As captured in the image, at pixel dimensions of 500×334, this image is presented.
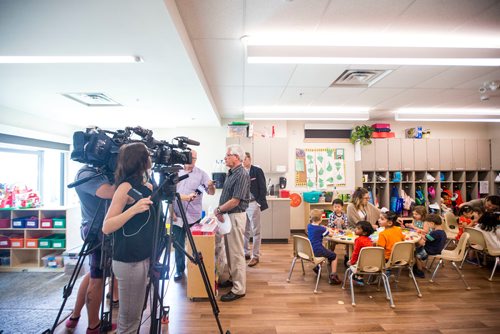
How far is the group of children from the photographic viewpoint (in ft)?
9.76

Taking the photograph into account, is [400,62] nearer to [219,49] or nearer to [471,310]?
[219,49]

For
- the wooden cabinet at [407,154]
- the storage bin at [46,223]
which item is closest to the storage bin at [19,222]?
the storage bin at [46,223]

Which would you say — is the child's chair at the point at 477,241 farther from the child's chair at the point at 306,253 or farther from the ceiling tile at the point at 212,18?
the ceiling tile at the point at 212,18

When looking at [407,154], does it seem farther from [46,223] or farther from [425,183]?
[46,223]

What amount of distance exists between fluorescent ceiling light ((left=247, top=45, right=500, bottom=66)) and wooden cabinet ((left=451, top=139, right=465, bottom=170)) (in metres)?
4.17

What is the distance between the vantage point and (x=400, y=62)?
2.61 metres

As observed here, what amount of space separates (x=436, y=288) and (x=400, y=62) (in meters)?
2.88

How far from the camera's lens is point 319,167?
6160 mm

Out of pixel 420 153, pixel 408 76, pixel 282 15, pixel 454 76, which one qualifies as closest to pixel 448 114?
pixel 420 153

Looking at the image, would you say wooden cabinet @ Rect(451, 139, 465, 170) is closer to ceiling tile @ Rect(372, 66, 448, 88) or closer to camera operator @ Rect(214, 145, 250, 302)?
ceiling tile @ Rect(372, 66, 448, 88)

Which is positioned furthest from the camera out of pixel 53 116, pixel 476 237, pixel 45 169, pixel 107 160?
pixel 45 169

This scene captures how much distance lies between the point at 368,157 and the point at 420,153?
1.32 metres

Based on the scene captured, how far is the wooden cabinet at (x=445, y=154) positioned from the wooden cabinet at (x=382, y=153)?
1.38 meters

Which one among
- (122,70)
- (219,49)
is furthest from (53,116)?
(219,49)
